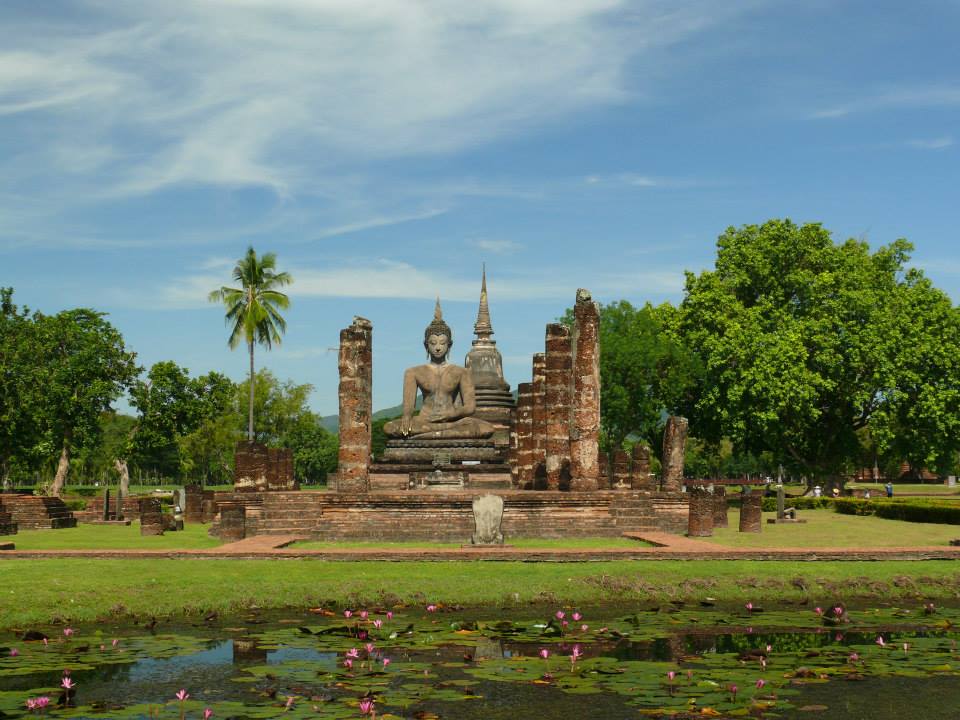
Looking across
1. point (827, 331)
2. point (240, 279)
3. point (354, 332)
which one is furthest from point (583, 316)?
point (240, 279)

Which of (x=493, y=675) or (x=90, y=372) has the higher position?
(x=90, y=372)

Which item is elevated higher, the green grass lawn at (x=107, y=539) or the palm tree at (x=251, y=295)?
the palm tree at (x=251, y=295)

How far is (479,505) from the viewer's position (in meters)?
19.8

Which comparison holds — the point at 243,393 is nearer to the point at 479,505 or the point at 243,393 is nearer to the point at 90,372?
the point at 90,372

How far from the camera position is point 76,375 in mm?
49281

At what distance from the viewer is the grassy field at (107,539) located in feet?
69.8

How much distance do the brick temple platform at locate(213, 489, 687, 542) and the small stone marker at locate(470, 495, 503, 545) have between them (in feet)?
6.06

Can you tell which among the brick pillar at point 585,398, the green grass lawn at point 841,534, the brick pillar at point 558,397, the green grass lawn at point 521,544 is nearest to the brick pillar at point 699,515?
the green grass lawn at point 841,534

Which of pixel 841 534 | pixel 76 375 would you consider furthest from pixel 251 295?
pixel 841 534

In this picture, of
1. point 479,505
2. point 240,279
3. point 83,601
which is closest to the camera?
point 83,601

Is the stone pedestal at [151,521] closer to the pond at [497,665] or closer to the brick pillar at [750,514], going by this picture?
the pond at [497,665]

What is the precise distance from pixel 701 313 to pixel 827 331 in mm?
6204

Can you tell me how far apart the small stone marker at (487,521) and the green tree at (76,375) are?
33.8 meters

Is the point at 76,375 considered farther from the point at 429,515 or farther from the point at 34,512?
the point at 429,515
